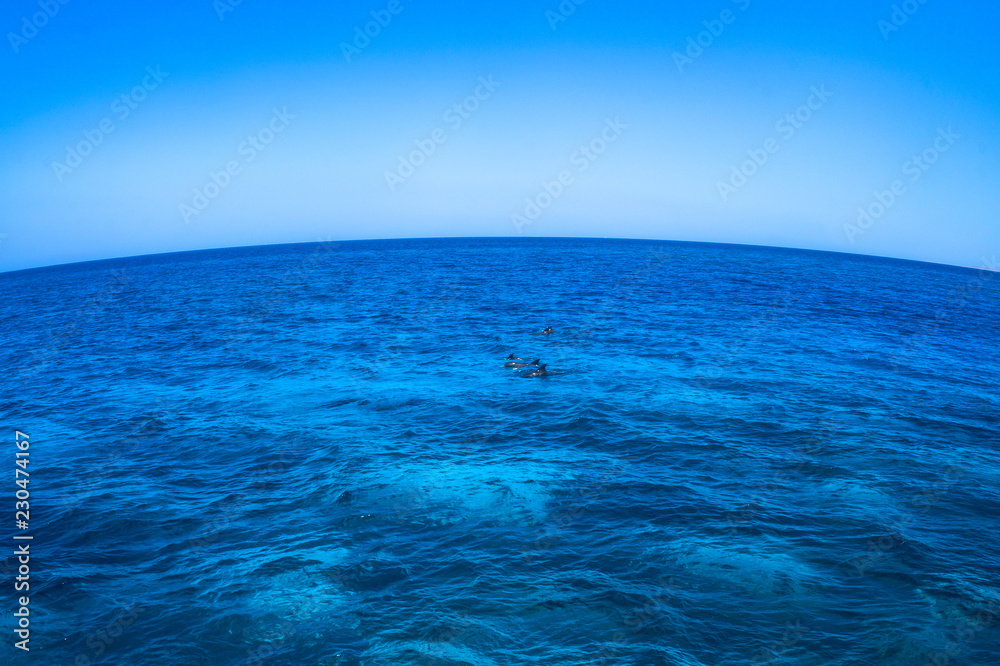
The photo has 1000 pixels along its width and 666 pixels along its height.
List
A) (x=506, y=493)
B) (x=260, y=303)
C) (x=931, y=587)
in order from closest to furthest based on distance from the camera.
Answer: (x=931, y=587), (x=506, y=493), (x=260, y=303)

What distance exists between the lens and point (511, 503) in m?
17.3

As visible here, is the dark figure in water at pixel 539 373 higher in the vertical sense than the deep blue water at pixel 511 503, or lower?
higher

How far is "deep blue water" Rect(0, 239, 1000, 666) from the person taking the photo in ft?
39.4

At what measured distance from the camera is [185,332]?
155 ft

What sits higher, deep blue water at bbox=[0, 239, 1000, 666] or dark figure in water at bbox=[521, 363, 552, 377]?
dark figure in water at bbox=[521, 363, 552, 377]

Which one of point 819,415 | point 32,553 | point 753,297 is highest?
point 753,297

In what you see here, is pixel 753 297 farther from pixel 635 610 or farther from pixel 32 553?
pixel 32 553

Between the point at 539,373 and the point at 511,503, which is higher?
the point at 539,373

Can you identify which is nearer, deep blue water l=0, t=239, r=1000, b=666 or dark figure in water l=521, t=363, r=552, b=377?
deep blue water l=0, t=239, r=1000, b=666

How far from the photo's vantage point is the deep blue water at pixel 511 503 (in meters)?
12.0

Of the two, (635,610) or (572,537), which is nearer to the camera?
(635,610)

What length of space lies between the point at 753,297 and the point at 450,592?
66.0 metres

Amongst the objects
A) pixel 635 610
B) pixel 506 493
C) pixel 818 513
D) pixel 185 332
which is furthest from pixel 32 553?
pixel 185 332

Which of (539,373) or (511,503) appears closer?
(511,503)
